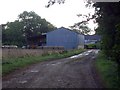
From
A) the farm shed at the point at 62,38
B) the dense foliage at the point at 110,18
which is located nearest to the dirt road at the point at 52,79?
the dense foliage at the point at 110,18

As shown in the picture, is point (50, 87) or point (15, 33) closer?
point (50, 87)

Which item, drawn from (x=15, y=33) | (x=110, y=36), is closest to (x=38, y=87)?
(x=110, y=36)

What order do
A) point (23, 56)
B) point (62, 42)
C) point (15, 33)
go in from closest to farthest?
point (23, 56)
point (62, 42)
point (15, 33)

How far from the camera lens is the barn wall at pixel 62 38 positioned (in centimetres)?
8162

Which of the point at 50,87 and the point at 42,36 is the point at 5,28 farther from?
the point at 50,87

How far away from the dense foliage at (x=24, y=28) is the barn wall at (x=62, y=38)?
46.8 ft

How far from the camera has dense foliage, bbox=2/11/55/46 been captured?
309 feet

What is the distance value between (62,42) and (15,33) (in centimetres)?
2101

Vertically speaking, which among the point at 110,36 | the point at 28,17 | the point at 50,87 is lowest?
the point at 50,87

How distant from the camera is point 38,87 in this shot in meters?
12.4

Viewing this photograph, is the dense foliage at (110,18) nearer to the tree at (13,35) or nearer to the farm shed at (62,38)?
the farm shed at (62,38)

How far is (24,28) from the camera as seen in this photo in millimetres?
102562

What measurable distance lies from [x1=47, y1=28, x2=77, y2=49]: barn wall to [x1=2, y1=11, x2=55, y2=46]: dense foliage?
14.3 meters

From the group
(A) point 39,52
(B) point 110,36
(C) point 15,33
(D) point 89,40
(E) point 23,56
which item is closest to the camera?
(B) point 110,36
